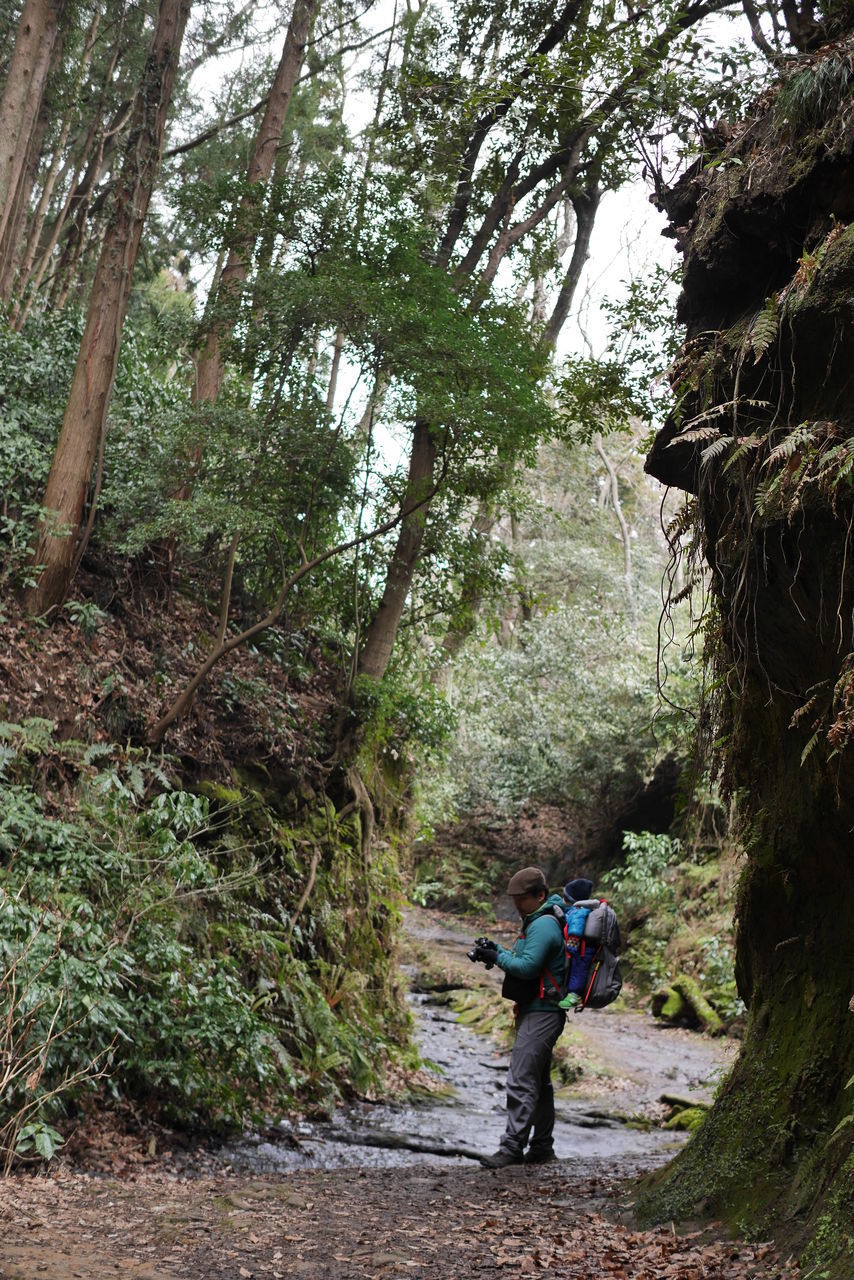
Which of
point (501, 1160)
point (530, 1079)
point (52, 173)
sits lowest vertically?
point (501, 1160)

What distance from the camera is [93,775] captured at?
334 inches

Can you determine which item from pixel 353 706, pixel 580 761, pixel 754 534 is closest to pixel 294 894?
pixel 353 706

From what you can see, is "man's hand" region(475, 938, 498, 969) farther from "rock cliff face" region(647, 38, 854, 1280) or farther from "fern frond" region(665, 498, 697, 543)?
"fern frond" region(665, 498, 697, 543)

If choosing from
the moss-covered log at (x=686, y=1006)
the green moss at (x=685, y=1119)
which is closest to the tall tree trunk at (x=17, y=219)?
the green moss at (x=685, y=1119)

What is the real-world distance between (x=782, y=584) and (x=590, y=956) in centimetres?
341

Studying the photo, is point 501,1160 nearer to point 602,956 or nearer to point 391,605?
point 602,956

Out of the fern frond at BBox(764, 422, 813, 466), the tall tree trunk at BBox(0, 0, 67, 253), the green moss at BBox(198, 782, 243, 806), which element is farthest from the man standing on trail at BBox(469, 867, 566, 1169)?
the tall tree trunk at BBox(0, 0, 67, 253)

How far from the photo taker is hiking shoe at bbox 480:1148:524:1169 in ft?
22.5

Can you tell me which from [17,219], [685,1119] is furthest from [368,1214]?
[17,219]

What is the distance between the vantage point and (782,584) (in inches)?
185

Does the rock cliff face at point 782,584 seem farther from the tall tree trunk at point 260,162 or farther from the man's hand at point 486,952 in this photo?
the tall tree trunk at point 260,162

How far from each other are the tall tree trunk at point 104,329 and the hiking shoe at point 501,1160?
6492 millimetres

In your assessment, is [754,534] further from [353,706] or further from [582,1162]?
[353,706]

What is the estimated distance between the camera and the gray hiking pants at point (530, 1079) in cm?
704
